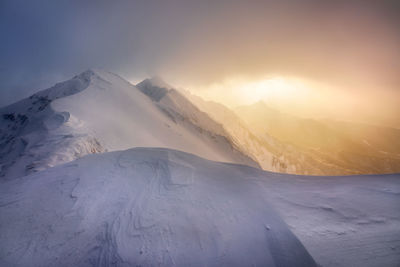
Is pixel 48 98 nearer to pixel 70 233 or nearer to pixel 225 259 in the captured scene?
pixel 70 233

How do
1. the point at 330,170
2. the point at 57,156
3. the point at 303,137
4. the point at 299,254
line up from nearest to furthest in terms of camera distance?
the point at 299,254, the point at 57,156, the point at 330,170, the point at 303,137

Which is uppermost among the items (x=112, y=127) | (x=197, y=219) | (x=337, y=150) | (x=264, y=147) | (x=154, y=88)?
(x=154, y=88)

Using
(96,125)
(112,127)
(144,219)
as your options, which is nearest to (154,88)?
(112,127)

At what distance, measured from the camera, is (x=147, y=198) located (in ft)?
12.4

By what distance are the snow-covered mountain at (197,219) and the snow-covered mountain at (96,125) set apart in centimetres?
503

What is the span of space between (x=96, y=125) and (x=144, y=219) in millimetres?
16220

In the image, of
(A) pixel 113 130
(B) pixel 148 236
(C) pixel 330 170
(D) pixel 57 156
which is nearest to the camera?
(B) pixel 148 236

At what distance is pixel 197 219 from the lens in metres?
3.23

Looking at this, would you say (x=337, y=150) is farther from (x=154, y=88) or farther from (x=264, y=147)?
(x=154, y=88)

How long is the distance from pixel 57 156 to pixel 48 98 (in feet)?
102

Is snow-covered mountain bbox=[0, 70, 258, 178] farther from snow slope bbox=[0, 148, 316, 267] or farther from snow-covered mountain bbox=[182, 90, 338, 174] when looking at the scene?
snow-covered mountain bbox=[182, 90, 338, 174]

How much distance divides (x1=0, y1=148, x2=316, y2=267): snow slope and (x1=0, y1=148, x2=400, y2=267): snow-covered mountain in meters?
0.02

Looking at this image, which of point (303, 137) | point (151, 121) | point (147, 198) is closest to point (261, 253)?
point (147, 198)

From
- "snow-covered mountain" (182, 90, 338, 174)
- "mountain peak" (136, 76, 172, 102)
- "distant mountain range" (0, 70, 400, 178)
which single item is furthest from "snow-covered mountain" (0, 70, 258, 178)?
"snow-covered mountain" (182, 90, 338, 174)
